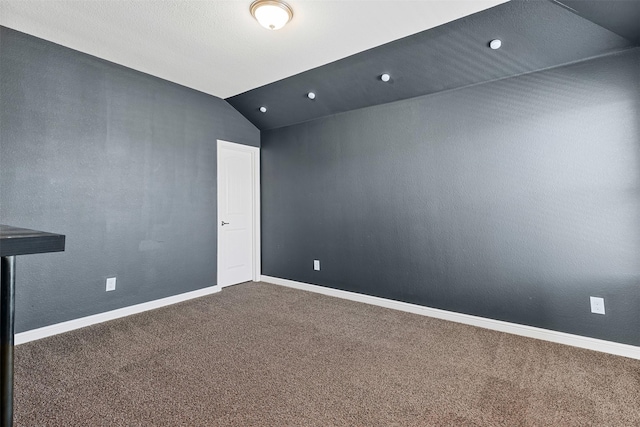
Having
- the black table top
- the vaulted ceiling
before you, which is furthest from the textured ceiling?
the black table top

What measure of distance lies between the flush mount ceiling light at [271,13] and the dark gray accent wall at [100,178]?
1888 millimetres

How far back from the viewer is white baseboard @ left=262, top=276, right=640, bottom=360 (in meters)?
2.29

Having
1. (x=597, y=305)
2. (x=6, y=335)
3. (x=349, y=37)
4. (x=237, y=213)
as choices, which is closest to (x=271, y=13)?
(x=349, y=37)

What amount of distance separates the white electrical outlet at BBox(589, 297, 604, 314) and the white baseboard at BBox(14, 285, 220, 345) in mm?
3922

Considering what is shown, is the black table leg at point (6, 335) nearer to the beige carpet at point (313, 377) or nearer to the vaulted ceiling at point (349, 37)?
the beige carpet at point (313, 377)

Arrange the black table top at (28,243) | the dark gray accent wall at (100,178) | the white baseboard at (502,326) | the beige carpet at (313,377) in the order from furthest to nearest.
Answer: the dark gray accent wall at (100,178)
the white baseboard at (502,326)
the beige carpet at (313,377)
the black table top at (28,243)

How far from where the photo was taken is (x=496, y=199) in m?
2.78

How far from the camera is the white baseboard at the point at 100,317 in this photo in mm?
2527

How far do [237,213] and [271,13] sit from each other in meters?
2.80

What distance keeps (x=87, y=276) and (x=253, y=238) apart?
209 cm

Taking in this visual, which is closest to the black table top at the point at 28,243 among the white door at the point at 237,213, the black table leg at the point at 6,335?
the black table leg at the point at 6,335

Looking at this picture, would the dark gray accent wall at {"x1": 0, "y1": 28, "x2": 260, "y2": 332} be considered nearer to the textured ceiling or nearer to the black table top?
the textured ceiling

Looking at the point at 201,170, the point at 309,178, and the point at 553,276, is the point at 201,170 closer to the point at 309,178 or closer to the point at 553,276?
the point at 309,178

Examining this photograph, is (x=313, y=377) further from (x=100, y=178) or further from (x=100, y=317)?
(x=100, y=178)
